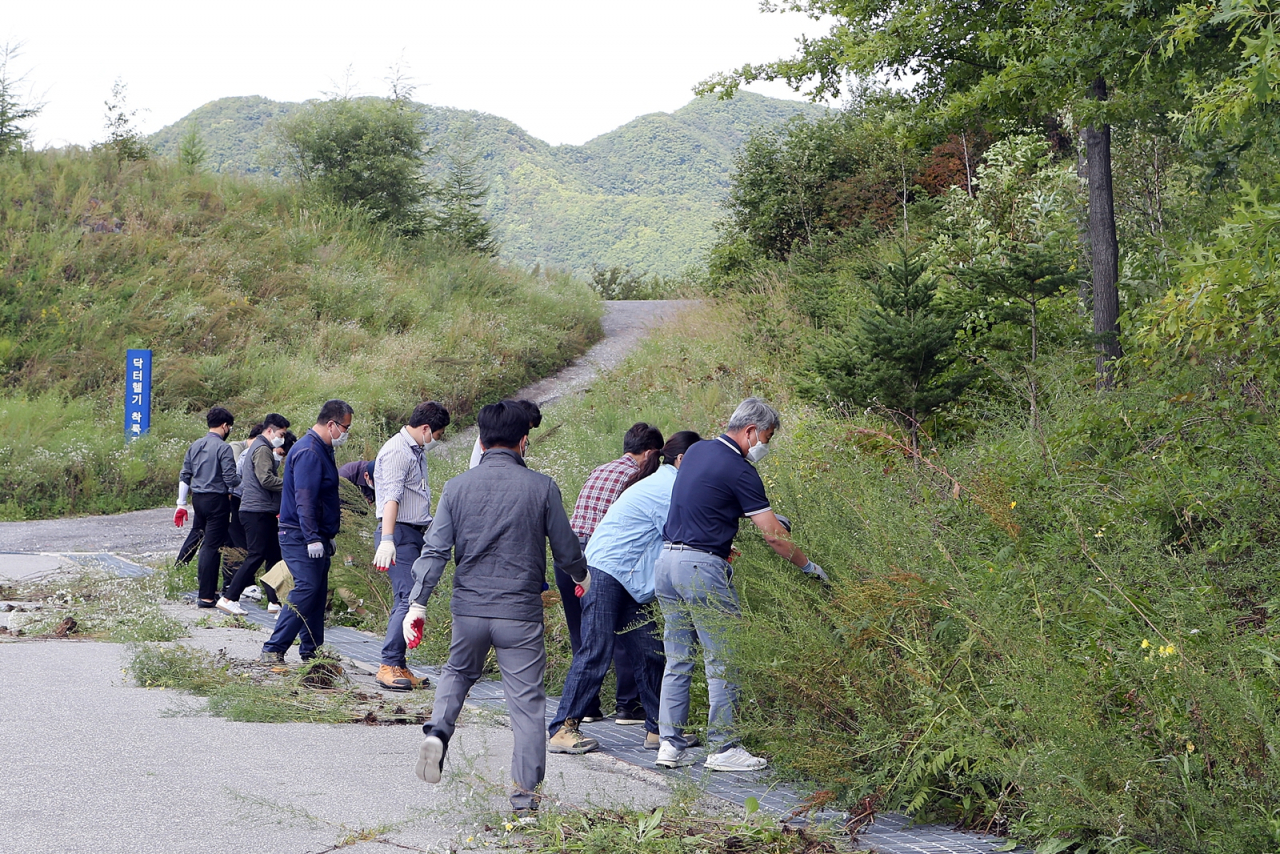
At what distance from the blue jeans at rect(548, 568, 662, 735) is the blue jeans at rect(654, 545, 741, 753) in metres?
0.38

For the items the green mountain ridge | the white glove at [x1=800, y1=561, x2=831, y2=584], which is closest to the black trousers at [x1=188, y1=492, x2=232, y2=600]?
the white glove at [x1=800, y1=561, x2=831, y2=584]

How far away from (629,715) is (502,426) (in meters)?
2.56

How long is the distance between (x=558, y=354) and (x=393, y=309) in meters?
4.04

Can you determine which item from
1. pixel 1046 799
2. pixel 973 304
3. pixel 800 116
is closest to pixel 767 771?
pixel 1046 799

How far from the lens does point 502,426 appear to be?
5156 millimetres

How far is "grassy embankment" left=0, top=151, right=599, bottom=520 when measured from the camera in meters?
18.8

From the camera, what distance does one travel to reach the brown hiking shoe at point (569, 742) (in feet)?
19.8

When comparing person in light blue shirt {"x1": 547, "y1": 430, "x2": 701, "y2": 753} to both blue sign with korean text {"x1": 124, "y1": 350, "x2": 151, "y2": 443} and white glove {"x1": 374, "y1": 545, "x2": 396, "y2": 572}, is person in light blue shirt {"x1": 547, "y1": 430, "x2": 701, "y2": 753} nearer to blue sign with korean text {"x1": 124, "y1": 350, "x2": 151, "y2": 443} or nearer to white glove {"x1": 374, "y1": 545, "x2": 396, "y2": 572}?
white glove {"x1": 374, "y1": 545, "x2": 396, "y2": 572}

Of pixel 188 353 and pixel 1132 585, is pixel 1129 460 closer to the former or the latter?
pixel 1132 585

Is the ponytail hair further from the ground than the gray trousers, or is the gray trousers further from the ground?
the ponytail hair

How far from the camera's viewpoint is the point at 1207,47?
25.8 feet

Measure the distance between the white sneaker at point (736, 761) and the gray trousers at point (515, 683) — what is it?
1071 mm

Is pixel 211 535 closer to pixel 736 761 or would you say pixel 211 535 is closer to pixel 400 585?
pixel 400 585

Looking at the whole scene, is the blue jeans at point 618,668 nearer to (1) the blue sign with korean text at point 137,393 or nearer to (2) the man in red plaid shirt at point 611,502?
(2) the man in red plaid shirt at point 611,502
